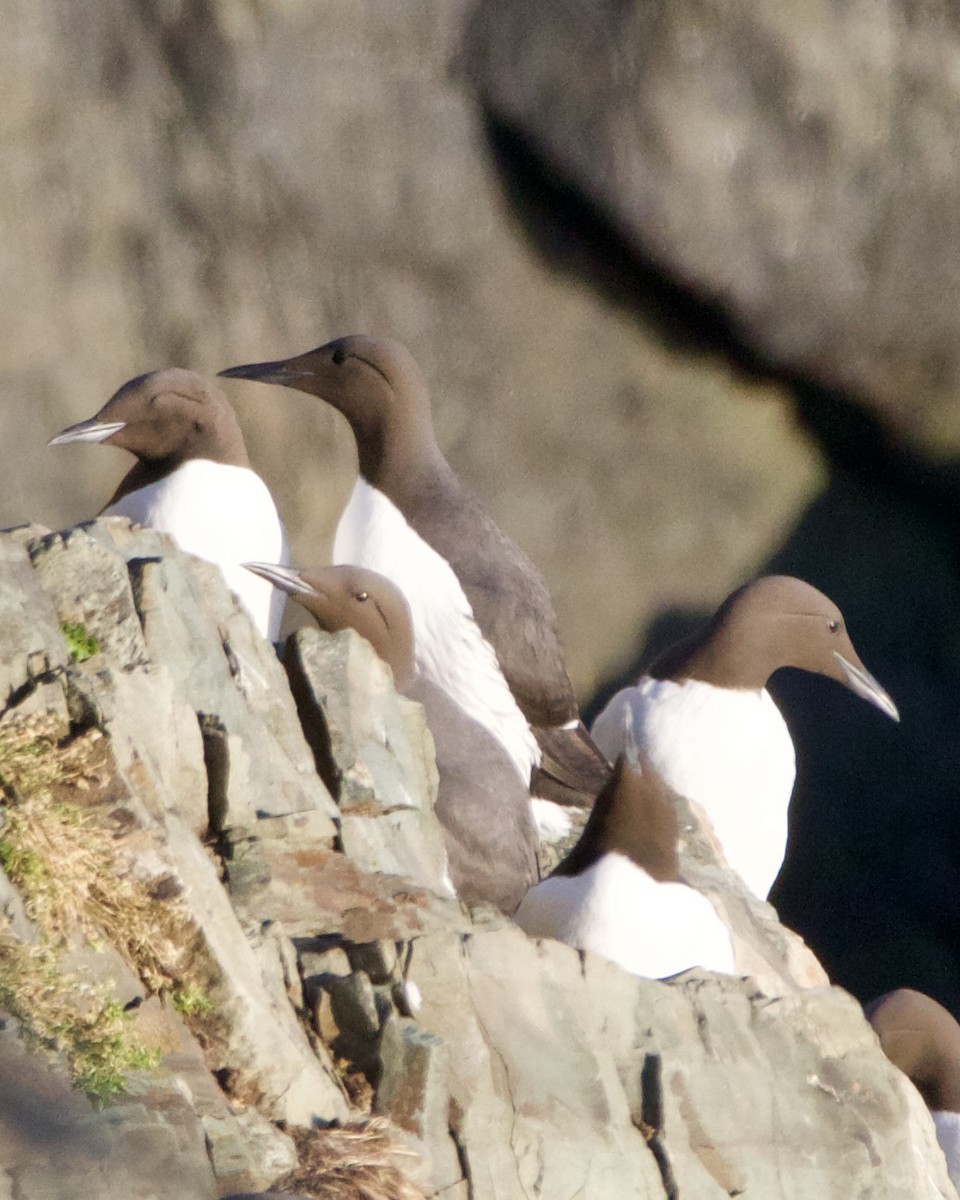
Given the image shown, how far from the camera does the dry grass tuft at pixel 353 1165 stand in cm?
249

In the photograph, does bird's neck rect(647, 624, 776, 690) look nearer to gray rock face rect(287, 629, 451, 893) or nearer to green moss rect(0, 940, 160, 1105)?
gray rock face rect(287, 629, 451, 893)

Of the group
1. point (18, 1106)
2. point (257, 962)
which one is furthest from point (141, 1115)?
point (257, 962)

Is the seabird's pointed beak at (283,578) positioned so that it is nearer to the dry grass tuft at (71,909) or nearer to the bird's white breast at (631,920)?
the bird's white breast at (631,920)

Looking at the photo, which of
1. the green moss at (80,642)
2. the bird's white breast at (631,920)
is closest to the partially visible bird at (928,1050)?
the bird's white breast at (631,920)

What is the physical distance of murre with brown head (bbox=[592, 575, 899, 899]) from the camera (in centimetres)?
607

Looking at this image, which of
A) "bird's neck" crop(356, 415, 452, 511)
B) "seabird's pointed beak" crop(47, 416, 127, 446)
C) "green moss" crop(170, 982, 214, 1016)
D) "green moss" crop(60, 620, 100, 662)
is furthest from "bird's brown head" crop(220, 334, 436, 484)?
"green moss" crop(170, 982, 214, 1016)

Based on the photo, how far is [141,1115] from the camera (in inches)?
91.4

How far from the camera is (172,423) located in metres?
5.41

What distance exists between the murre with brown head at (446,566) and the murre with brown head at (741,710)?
0.88 ft

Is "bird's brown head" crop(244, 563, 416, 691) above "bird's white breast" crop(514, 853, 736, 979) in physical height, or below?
above

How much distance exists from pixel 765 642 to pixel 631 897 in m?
2.13

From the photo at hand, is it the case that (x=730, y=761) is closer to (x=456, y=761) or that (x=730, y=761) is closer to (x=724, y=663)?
(x=724, y=663)

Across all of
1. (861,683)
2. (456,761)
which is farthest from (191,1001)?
(861,683)

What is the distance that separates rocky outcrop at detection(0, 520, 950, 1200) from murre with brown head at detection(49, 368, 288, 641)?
50.9 inches
